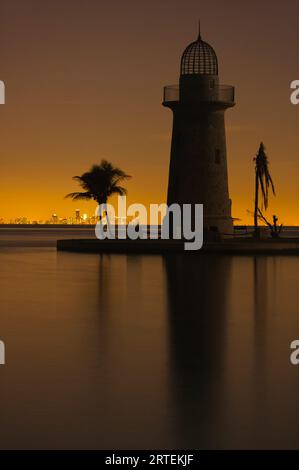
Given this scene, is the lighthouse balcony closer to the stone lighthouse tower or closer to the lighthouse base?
the stone lighthouse tower

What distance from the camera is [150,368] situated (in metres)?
9.27

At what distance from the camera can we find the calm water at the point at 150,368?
657cm

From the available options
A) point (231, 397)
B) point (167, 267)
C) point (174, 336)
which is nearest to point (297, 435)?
point (231, 397)

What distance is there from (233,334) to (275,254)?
80.6ft

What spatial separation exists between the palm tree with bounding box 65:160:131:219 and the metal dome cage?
1373cm

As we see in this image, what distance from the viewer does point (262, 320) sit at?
13.7 meters

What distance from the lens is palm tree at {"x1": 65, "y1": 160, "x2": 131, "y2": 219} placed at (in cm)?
4853

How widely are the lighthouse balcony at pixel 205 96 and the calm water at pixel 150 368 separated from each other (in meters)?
17.2

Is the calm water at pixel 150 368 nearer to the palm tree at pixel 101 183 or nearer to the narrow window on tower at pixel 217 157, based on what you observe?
the narrow window on tower at pixel 217 157

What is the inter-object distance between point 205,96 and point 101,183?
567 inches

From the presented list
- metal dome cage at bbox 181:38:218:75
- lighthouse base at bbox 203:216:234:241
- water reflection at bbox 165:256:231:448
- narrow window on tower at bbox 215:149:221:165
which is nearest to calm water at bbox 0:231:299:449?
water reflection at bbox 165:256:231:448

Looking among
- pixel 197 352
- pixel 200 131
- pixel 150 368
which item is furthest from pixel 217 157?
pixel 150 368
